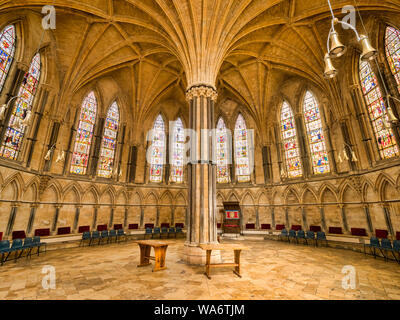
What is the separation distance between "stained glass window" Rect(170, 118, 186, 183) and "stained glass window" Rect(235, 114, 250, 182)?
5.27 meters

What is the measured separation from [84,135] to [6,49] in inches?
249

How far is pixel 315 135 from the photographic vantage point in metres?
14.4

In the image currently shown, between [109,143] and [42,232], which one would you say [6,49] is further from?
[42,232]

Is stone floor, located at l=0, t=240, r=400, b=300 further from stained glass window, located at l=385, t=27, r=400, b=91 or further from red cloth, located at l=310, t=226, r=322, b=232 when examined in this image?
stained glass window, located at l=385, t=27, r=400, b=91

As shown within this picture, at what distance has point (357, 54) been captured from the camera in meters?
11.7

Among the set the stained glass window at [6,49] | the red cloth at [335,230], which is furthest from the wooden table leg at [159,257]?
the red cloth at [335,230]

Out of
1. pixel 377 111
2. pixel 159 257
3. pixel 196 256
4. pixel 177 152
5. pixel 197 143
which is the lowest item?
pixel 196 256

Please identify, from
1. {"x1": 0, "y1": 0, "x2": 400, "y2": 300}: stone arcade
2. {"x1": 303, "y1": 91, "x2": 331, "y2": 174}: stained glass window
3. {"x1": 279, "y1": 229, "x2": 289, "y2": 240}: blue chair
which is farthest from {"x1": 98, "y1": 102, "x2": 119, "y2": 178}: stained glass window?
{"x1": 303, "y1": 91, "x2": 331, "y2": 174}: stained glass window

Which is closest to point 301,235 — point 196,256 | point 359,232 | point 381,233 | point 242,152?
point 359,232

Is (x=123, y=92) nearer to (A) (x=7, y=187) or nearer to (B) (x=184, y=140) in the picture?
(B) (x=184, y=140)

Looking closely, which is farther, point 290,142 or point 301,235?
point 290,142

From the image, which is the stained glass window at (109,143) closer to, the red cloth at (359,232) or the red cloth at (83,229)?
the red cloth at (83,229)

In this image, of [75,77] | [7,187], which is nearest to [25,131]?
[7,187]
